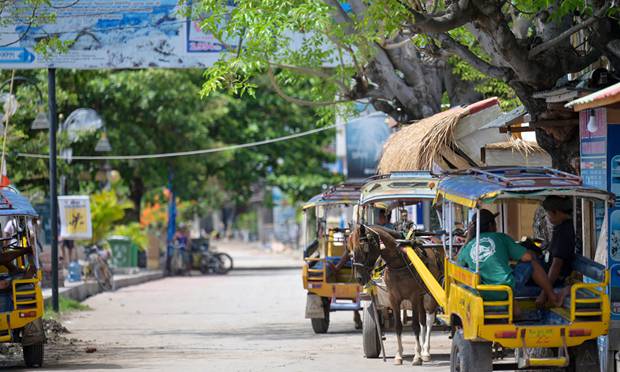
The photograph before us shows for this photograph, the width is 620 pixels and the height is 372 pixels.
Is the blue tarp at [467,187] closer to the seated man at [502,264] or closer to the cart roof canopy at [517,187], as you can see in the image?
the cart roof canopy at [517,187]

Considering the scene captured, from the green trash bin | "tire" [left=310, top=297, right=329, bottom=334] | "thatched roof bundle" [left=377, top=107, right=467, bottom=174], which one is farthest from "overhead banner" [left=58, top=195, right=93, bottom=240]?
the green trash bin

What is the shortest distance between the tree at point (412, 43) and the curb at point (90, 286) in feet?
27.1

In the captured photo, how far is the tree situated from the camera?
1380cm

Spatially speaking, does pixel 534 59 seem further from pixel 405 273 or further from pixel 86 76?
pixel 86 76

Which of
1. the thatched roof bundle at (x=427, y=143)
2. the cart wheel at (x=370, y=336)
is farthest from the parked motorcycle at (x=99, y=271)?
the cart wheel at (x=370, y=336)

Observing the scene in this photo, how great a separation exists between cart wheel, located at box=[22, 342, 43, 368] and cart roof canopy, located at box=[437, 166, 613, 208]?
615 cm

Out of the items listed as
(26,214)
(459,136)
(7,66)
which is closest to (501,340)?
(26,214)

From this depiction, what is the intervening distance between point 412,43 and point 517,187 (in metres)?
9.38

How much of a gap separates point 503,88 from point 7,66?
33.4ft

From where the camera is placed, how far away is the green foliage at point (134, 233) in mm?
44688

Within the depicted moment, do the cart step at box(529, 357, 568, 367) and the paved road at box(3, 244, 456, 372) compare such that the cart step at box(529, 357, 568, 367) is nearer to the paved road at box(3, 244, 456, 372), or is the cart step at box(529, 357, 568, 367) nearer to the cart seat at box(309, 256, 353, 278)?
the paved road at box(3, 244, 456, 372)

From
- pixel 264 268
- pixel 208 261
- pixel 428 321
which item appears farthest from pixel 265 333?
pixel 264 268

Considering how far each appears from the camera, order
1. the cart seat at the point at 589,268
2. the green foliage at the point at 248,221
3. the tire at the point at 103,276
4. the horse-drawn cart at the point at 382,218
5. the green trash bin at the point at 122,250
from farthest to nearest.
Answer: the green foliage at the point at 248,221 < the green trash bin at the point at 122,250 < the tire at the point at 103,276 < the horse-drawn cart at the point at 382,218 < the cart seat at the point at 589,268

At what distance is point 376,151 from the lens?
3931 cm
